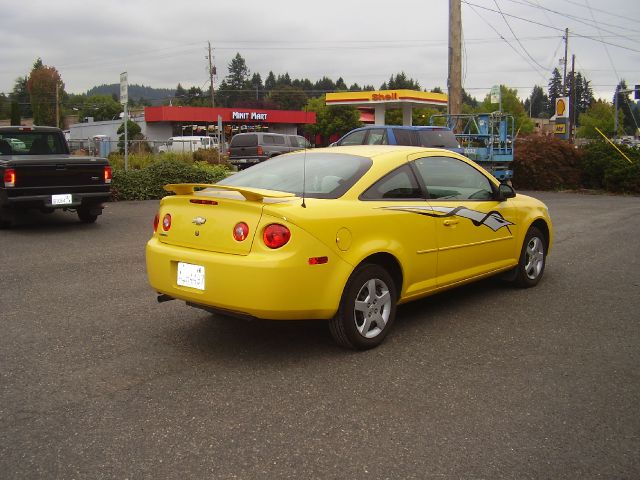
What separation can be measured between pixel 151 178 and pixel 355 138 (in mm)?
5413

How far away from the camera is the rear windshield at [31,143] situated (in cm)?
1117

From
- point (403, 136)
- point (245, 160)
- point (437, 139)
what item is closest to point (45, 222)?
point (403, 136)

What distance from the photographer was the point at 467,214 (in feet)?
18.5

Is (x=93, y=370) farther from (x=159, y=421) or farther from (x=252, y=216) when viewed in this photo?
(x=252, y=216)

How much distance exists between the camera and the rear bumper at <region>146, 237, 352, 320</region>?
13.6 feet

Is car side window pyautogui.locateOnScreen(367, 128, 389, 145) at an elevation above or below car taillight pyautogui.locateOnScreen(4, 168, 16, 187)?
above

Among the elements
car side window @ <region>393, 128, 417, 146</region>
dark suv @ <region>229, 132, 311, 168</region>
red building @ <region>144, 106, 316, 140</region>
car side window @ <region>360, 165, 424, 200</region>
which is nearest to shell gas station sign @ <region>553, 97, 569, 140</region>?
dark suv @ <region>229, 132, 311, 168</region>

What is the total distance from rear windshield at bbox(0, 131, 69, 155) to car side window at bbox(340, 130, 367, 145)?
750 centimetres

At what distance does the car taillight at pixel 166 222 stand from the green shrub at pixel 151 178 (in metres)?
10.8

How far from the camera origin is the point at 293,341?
4875 millimetres

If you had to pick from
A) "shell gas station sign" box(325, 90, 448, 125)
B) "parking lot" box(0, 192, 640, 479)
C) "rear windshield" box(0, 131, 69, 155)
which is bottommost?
"parking lot" box(0, 192, 640, 479)

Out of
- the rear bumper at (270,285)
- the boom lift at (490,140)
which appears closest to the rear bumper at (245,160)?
the boom lift at (490,140)

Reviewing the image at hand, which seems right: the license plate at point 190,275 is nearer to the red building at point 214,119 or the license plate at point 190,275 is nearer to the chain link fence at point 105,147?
the chain link fence at point 105,147

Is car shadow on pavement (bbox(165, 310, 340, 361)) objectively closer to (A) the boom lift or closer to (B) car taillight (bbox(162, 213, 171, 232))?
(B) car taillight (bbox(162, 213, 171, 232))
